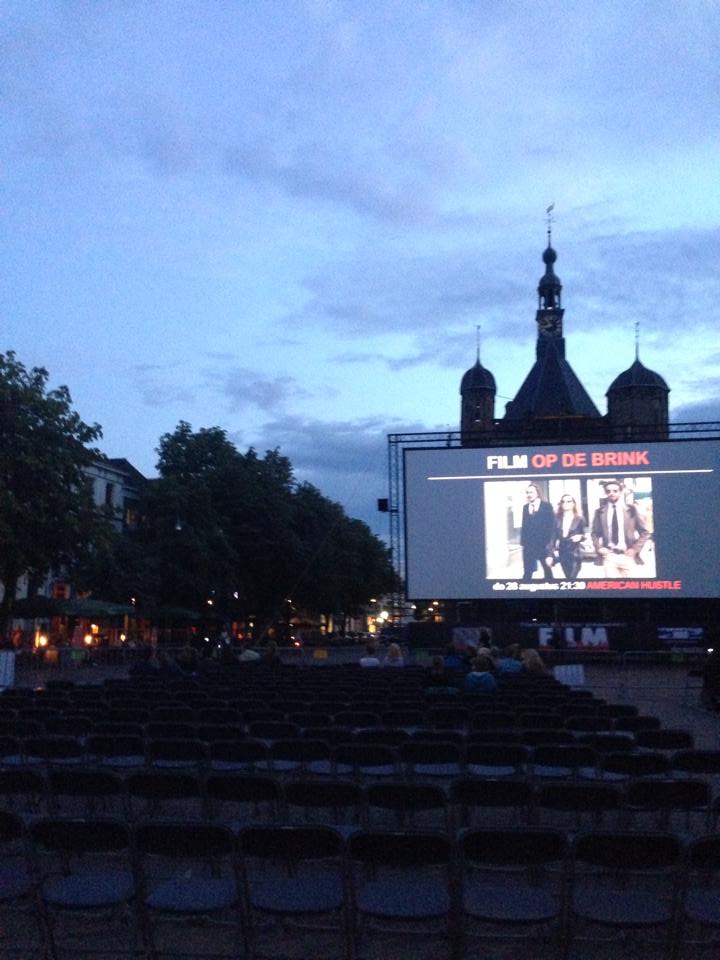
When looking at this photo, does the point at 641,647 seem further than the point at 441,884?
Yes

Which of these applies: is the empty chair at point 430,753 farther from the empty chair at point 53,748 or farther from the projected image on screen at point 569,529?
the projected image on screen at point 569,529

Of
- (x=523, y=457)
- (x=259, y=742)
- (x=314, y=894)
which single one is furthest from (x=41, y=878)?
(x=523, y=457)

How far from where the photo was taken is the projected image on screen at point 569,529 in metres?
21.7

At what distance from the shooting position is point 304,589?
44125mm

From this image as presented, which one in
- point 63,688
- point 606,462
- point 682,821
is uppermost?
point 606,462

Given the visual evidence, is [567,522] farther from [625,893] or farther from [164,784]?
[625,893]

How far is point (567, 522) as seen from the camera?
2192 centimetres

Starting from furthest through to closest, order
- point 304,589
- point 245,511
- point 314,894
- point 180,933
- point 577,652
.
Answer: point 304,589
point 245,511
point 577,652
point 180,933
point 314,894

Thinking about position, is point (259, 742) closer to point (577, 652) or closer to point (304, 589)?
point (577, 652)

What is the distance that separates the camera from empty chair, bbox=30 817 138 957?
3.81 meters

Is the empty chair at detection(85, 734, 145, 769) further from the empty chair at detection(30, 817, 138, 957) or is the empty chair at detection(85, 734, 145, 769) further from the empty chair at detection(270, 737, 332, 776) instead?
the empty chair at detection(30, 817, 138, 957)

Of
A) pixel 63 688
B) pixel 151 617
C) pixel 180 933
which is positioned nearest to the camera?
pixel 180 933

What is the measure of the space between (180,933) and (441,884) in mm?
1207

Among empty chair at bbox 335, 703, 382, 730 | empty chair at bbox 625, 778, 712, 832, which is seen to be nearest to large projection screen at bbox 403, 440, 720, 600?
empty chair at bbox 335, 703, 382, 730
